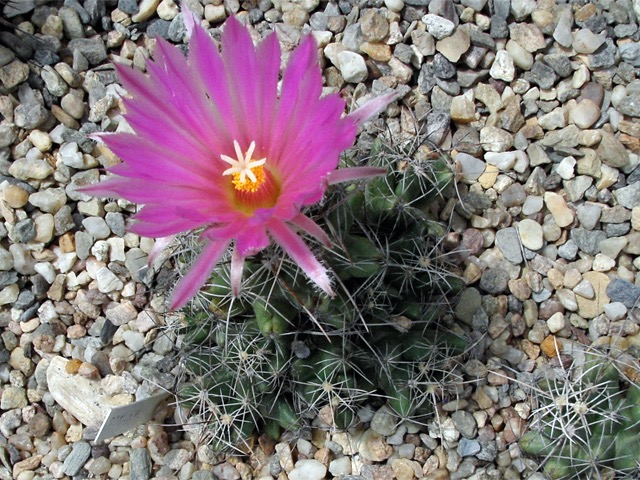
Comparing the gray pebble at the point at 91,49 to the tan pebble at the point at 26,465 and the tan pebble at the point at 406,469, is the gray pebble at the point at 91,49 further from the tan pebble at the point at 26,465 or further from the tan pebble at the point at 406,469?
the tan pebble at the point at 406,469

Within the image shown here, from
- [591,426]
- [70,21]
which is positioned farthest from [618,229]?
[70,21]

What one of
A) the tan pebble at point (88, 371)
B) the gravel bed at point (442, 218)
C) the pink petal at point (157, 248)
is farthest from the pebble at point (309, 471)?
the pink petal at point (157, 248)

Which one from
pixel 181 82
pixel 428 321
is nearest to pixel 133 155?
pixel 181 82

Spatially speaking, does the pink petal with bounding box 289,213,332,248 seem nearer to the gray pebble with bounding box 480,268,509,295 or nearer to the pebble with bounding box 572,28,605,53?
the gray pebble with bounding box 480,268,509,295

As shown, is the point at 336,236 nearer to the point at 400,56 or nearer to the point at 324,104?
the point at 324,104

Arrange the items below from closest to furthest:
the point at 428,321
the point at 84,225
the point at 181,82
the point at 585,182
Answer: the point at 181,82 < the point at 428,321 < the point at 585,182 < the point at 84,225

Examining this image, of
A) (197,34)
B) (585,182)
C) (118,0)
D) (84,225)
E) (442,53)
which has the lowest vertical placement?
(585,182)

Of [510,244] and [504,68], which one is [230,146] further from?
[504,68]
